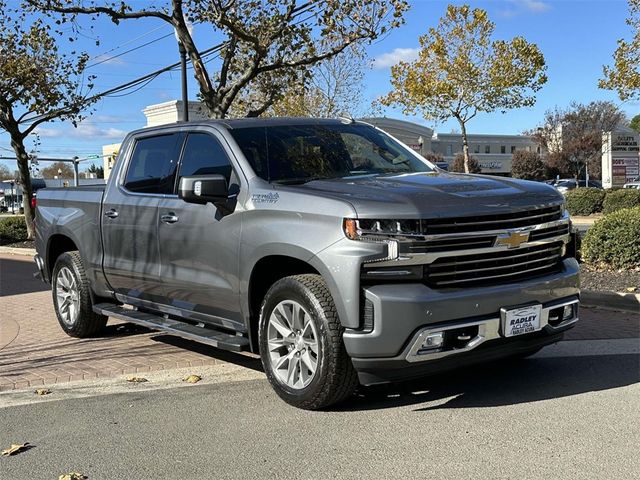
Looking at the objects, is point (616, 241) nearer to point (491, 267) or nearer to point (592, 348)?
point (592, 348)

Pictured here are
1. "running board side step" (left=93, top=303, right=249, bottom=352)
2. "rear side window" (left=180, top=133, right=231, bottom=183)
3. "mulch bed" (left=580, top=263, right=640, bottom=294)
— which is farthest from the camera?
"mulch bed" (left=580, top=263, right=640, bottom=294)

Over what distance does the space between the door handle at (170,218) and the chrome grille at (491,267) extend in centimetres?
234

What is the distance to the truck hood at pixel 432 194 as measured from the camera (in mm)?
4133

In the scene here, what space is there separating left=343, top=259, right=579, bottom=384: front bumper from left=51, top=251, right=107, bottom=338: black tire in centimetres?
382

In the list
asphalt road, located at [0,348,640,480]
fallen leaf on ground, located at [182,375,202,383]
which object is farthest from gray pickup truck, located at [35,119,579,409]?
fallen leaf on ground, located at [182,375,202,383]

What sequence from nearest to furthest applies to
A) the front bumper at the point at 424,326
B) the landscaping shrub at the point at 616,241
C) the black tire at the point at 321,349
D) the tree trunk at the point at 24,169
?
the front bumper at the point at 424,326, the black tire at the point at 321,349, the landscaping shrub at the point at 616,241, the tree trunk at the point at 24,169

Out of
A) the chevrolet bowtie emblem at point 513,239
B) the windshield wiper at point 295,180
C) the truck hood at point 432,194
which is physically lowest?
the chevrolet bowtie emblem at point 513,239

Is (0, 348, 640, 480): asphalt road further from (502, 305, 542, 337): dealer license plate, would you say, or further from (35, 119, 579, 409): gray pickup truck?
(502, 305, 542, 337): dealer license plate

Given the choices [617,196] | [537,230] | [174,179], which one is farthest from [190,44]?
[617,196]

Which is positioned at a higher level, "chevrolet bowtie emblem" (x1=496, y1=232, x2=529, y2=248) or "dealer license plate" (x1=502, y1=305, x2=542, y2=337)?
"chevrolet bowtie emblem" (x1=496, y1=232, x2=529, y2=248)

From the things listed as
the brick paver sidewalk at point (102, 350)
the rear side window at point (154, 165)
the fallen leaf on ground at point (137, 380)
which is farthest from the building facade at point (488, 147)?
the fallen leaf on ground at point (137, 380)

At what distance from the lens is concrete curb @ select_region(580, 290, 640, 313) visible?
773cm

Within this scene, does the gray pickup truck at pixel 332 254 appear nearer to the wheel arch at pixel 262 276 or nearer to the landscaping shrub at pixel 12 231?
the wheel arch at pixel 262 276

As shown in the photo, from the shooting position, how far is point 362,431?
425cm
